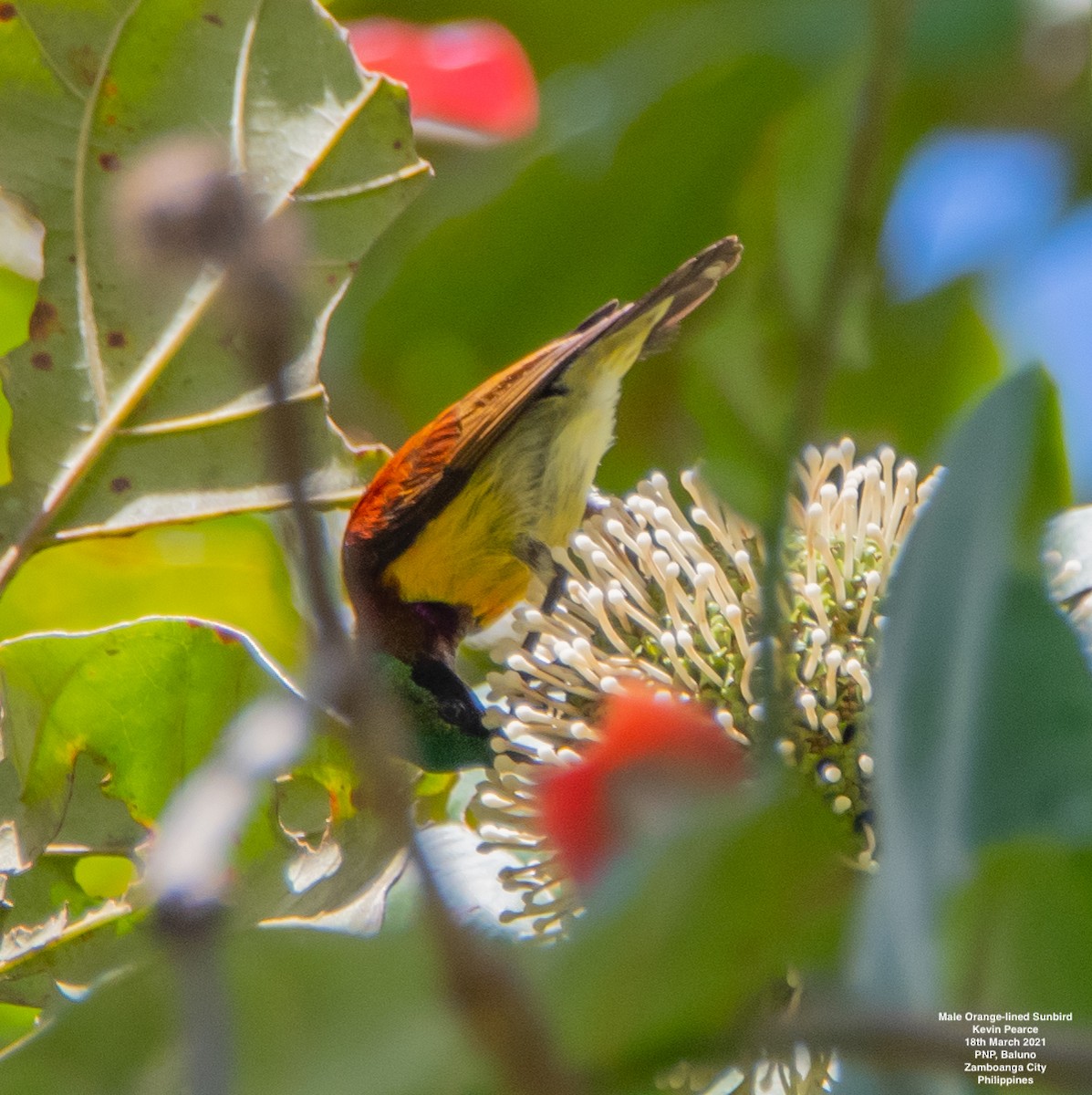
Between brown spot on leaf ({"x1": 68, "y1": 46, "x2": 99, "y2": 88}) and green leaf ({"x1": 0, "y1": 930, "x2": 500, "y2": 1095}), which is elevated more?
brown spot on leaf ({"x1": 68, "y1": 46, "x2": 99, "y2": 88})

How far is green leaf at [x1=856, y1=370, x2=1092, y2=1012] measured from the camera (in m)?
0.68

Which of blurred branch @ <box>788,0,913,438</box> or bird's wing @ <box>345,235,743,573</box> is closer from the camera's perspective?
blurred branch @ <box>788,0,913,438</box>

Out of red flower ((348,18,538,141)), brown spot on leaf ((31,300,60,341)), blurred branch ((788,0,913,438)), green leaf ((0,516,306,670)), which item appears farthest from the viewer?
red flower ((348,18,538,141))

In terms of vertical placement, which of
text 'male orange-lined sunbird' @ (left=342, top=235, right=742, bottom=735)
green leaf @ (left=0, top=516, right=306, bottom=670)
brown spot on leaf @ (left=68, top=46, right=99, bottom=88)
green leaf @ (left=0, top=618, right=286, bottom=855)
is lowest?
text 'male orange-lined sunbird' @ (left=342, top=235, right=742, bottom=735)

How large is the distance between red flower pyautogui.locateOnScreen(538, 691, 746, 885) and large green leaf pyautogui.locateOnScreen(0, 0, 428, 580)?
0.70 meters

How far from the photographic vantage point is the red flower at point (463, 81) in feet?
6.69

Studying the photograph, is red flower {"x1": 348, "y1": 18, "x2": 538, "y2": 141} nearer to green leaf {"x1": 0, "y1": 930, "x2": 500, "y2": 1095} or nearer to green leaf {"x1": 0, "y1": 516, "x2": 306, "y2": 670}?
green leaf {"x1": 0, "y1": 516, "x2": 306, "y2": 670}

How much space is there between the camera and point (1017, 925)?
2.31 feet

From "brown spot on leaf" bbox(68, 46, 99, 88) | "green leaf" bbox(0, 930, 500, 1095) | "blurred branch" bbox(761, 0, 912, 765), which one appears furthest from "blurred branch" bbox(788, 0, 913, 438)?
"brown spot on leaf" bbox(68, 46, 99, 88)

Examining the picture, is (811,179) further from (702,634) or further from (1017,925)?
(702,634)

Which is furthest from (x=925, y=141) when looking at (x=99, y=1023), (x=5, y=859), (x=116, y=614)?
(x=116, y=614)

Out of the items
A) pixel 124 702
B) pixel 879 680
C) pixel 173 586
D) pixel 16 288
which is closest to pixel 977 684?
pixel 879 680

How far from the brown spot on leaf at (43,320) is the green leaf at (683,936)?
3.50ft

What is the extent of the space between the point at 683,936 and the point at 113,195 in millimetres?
1078
